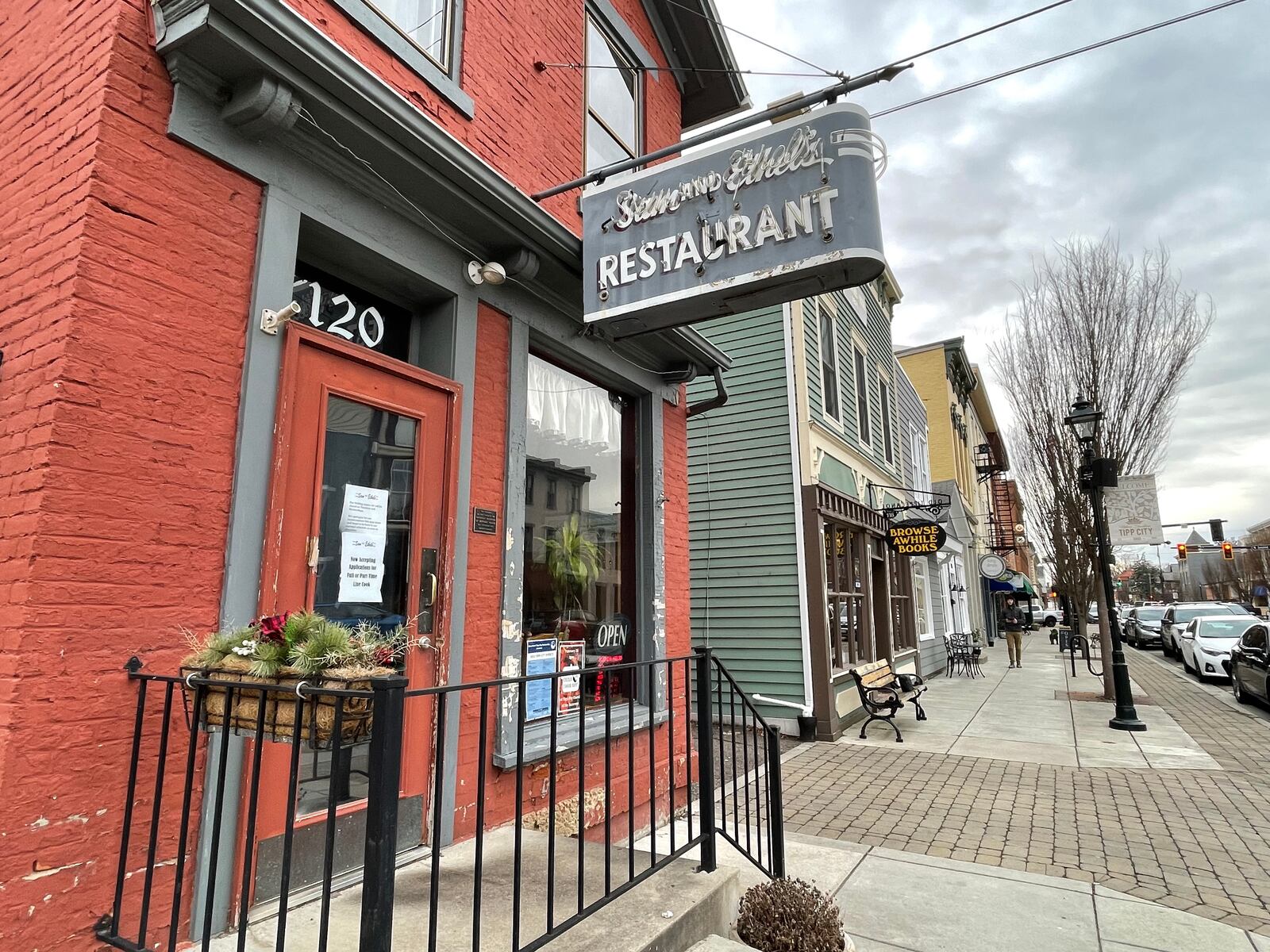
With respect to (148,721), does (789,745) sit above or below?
below

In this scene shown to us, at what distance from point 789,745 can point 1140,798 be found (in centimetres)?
370

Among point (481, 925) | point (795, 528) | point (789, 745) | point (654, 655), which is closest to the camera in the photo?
point (481, 925)

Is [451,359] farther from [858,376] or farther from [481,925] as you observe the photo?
[858,376]

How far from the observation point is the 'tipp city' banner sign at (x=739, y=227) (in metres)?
3.60

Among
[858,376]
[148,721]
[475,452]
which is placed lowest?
[148,721]

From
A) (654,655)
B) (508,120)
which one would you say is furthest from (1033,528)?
(508,120)

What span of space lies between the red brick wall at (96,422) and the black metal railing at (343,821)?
125 mm

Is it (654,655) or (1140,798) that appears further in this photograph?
(1140,798)

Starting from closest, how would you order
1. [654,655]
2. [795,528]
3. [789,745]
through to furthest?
1. [654,655]
2. [789,745]
3. [795,528]

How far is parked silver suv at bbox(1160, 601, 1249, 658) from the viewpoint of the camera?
70.9ft

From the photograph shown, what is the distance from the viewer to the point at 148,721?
252 centimetres

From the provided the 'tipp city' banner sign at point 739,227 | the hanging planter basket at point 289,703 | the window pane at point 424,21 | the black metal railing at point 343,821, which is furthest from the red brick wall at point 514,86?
the black metal railing at point 343,821

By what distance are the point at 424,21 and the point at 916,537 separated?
11.2 m

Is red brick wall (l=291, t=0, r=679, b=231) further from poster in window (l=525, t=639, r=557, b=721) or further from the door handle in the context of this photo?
poster in window (l=525, t=639, r=557, b=721)
